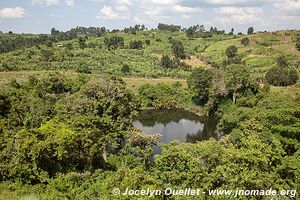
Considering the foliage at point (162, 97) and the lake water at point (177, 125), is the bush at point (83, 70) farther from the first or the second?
the lake water at point (177, 125)

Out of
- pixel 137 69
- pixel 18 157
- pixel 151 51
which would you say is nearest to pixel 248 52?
pixel 151 51

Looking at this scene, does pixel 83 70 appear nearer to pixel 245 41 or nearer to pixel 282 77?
pixel 282 77

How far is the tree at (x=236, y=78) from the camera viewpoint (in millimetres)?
61088

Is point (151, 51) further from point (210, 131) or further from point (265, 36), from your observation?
point (210, 131)

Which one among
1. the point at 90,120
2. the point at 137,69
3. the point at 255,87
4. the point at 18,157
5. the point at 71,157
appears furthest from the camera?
Result: the point at 137,69

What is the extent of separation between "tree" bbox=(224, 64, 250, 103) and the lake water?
7273 mm

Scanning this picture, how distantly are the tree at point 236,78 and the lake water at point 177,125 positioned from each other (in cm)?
727

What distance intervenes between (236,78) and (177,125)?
1445 centimetres

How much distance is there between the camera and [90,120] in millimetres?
32875

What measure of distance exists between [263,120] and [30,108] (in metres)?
28.0

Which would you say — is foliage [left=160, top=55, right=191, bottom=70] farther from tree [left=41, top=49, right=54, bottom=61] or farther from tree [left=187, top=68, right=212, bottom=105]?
tree [left=187, top=68, right=212, bottom=105]

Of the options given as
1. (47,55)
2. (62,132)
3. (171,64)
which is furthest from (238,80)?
(47,55)

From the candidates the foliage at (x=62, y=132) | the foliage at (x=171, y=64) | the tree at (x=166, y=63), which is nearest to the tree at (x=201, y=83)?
the foliage at (x=62, y=132)

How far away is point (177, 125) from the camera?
6072cm
